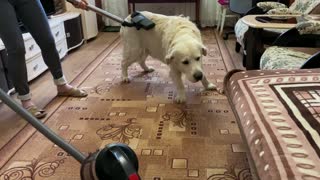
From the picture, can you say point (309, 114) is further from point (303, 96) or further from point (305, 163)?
point (305, 163)

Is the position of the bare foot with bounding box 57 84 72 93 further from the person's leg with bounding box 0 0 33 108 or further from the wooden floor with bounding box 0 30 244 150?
the person's leg with bounding box 0 0 33 108

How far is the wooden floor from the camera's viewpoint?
78.5 inches

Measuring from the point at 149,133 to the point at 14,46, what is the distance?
1.00 metres

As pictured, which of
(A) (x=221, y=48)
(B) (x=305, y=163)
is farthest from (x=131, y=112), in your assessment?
(A) (x=221, y=48)

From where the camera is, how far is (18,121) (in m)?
2.06

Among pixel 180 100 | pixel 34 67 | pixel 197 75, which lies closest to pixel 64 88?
pixel 34 67

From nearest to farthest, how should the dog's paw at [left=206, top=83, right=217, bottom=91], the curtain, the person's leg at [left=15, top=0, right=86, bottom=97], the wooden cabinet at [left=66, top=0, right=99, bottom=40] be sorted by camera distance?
1. the person's leg at [left=15, top=0, right=86, bottom=97]
2. the dog's paw at [left=206, top=83, right=217, bottom=91]
3. the wooden cabinet at [left=66, top=0, right=99, bottom=40]
4. the curtain

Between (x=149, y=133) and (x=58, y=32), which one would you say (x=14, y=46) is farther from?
(x=58, y=32)

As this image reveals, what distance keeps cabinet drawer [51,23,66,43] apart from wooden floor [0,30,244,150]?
251 mm

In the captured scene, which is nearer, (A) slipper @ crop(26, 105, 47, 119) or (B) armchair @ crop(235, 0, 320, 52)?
(A) slipper @ crop(26, 105, 47, 119)

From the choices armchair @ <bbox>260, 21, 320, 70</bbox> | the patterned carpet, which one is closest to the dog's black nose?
the patterned carpet

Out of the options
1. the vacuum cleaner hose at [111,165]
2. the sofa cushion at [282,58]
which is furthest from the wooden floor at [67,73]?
the vacuum cleaner hose at [111,165]

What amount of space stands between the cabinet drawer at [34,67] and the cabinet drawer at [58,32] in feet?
1.33

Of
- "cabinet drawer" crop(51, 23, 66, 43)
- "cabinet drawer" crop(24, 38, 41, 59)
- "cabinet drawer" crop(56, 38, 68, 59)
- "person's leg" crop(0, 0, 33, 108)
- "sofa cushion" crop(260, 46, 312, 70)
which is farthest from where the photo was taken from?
"cabinet drawer" crop(56, 38, 68, 59)
